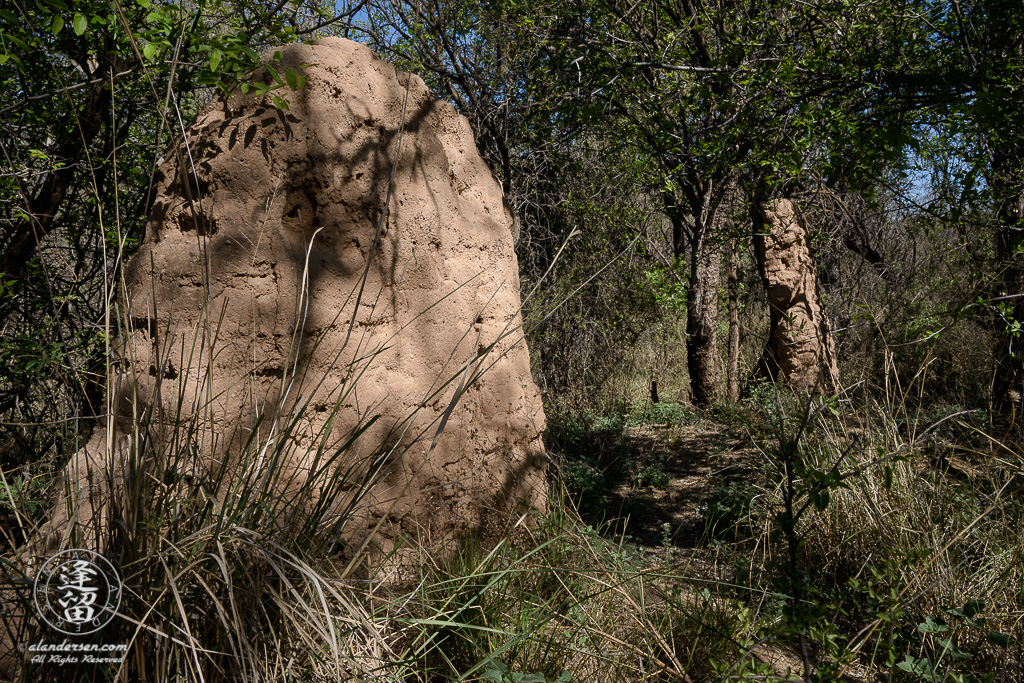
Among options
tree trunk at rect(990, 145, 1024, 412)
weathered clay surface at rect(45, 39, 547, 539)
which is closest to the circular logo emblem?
weathered clay surface at rect(45, 39, 547, 539)

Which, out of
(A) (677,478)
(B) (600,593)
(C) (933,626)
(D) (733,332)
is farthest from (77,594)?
(D) (733,332)

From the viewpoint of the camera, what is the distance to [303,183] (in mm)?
2418

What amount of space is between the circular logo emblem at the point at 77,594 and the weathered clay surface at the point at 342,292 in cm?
63

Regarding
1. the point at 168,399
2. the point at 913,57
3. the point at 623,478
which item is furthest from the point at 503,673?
the point at 913,57

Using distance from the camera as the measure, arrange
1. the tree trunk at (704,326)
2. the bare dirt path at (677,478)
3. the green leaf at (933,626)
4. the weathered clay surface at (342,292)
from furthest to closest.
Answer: the tree trunk at (704,326), the bare dirt path at (677,478), the weathered clay surface at (342,292), the green leaf at (933,626)

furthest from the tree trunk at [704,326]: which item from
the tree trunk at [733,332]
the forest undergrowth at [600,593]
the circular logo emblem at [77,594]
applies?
the circular logo emblem at [77,594]

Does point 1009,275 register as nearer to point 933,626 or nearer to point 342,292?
point 933,626

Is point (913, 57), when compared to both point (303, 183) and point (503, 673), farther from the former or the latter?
point (503, 673)

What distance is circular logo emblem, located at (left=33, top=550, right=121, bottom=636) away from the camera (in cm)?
143

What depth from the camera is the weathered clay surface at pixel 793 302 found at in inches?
235

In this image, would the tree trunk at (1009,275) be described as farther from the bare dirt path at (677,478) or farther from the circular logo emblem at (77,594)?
the circular logo emblem at (77,594)

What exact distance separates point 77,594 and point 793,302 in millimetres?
5943

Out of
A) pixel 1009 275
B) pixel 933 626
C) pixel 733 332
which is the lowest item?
pixel 933 626

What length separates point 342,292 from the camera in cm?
246
